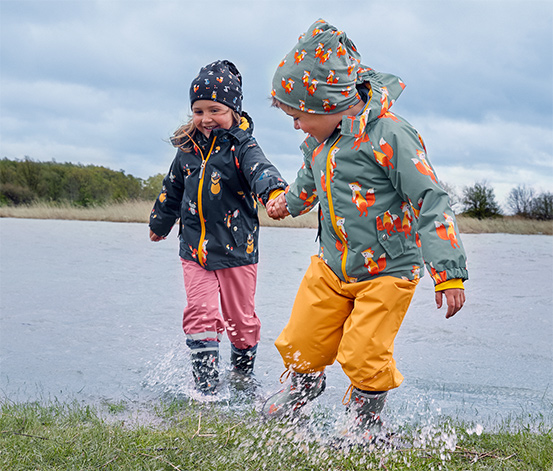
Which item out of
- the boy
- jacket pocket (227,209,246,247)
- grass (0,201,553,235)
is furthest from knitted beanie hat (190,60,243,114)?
grass (0,201,553,235)

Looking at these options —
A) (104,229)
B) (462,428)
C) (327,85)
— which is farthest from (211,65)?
(104,229)

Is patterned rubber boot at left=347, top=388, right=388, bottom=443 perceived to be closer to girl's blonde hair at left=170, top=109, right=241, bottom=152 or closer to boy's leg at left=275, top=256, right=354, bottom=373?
boy's leg at left=275, top=256, right=354, bottom=373

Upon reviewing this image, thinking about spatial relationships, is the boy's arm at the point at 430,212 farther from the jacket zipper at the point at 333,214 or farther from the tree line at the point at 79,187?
the tree line at the point at 79,187

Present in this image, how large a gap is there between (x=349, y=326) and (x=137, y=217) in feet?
50.3

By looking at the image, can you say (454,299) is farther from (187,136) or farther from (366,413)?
(187,136)

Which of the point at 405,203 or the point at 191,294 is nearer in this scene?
the point at 405,203

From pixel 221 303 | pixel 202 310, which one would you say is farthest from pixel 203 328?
pixel 221 303

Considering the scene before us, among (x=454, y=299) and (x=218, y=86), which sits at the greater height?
(x=218, y=86)

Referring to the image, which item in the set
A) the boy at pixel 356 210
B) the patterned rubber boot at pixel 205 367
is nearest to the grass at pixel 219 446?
the boy at pixel 356 210

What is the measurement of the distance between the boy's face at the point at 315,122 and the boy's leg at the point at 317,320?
0.60 metres

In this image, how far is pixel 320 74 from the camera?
2725mm

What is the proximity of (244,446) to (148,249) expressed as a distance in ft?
29.4

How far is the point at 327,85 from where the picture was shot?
273 centimetres

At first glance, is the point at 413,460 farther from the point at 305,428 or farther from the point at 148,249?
the point at 148,249
